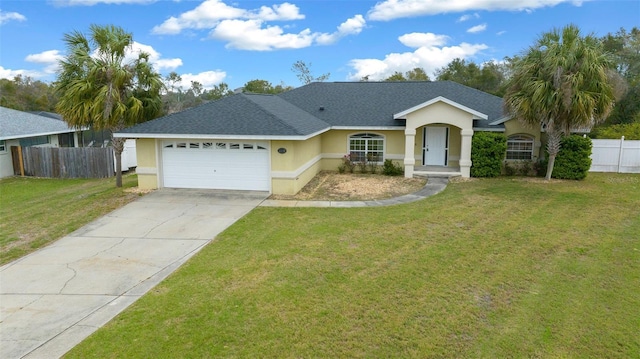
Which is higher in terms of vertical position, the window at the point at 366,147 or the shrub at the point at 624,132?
the shrub at the point at 624,132

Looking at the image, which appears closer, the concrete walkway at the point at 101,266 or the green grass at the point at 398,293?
the green grass at the point at 398,293

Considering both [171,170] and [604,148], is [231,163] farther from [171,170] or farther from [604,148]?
[604,148]

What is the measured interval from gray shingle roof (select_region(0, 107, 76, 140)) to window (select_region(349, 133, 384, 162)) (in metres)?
14.9

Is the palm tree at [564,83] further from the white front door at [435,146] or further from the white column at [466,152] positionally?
the white front door at [435,146]

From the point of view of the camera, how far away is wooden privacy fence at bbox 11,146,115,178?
20.6 metres

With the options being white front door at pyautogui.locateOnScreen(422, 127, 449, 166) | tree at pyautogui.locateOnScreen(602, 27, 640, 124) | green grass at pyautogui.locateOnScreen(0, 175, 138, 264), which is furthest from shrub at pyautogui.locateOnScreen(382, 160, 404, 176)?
tree at pyautogui.locateOnScreen(602, 27, 640, 124)

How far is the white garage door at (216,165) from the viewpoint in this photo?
15.1 m

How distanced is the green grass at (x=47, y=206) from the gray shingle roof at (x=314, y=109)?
112 inches

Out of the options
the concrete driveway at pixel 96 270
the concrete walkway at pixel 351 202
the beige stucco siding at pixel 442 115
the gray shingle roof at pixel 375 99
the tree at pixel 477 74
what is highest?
the tree at pixel 477 74

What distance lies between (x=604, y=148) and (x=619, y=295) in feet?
52.4

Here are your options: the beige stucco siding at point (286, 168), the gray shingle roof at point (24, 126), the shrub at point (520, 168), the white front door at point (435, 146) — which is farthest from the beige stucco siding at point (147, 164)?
the shrub at point (520, 168)

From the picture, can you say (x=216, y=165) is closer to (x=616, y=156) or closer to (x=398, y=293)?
(x=398, y=293)

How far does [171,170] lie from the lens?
15.7 m

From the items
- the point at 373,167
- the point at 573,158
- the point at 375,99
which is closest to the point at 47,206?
the point at 373,167
